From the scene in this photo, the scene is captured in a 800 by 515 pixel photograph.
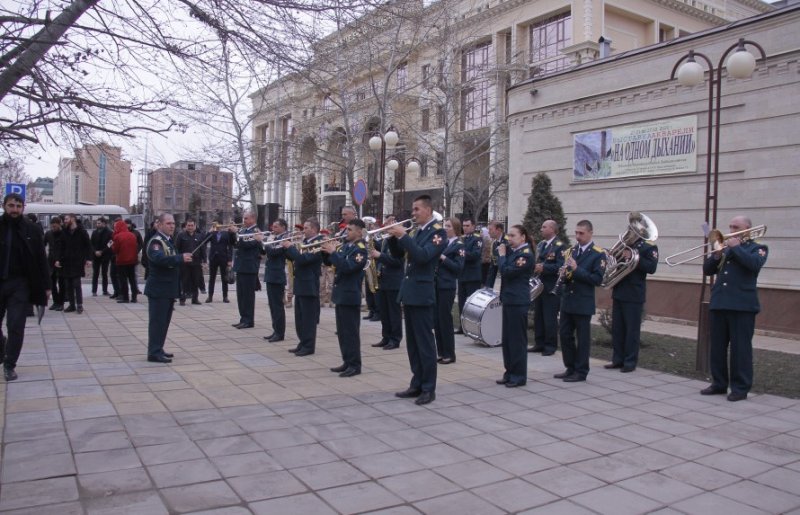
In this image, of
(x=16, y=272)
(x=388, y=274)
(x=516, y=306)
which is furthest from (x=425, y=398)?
(x=16, y=272)

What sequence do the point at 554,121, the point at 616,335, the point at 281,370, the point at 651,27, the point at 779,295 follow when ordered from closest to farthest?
the point at 281,370
the point at 616,335
the point at 779,295
the point at 554,121
the point at 651,27

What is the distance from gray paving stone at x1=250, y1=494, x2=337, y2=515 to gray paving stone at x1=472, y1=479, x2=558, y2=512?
3.43ft

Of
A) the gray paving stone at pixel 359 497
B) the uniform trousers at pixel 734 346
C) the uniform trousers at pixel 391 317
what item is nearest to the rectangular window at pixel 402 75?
the uniform trousers at pixel 391 317

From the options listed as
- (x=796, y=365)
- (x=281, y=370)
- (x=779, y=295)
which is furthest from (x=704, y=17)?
(x=281, y=370)

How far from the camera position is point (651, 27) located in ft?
101

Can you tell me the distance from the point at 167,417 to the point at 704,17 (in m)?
35.6

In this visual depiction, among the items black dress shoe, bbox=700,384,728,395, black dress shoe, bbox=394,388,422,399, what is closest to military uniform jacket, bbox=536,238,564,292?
black dress shoe, bbox=700,384,728,395

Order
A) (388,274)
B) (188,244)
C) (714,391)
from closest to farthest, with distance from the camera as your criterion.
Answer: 1. (714,391)
2. (388,274)
3. (188,244)

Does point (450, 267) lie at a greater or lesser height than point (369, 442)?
greater

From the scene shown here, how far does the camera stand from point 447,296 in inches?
353

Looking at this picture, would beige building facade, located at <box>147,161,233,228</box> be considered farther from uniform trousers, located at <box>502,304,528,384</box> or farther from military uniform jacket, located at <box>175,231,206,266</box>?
uniform trousers, located at <box>502,304,528,384</box>

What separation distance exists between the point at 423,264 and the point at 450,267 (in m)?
2.12

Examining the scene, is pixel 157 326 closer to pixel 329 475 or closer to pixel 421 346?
pixel 421 346

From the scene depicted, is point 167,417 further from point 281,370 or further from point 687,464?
point 687,464
